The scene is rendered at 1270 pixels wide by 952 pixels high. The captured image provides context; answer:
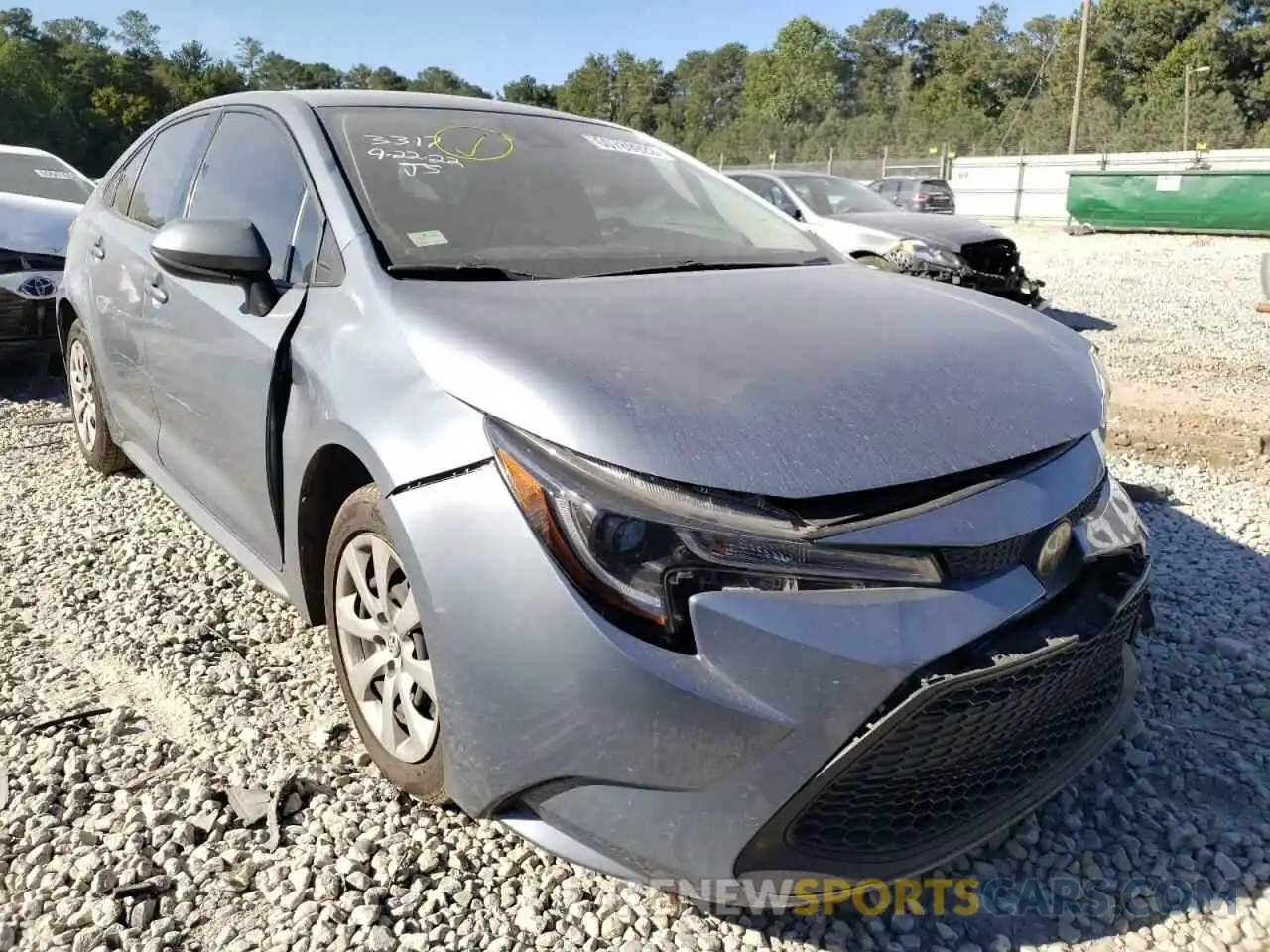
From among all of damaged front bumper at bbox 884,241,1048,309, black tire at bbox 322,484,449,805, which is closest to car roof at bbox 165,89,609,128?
black tire at bbox 322,484,449,805

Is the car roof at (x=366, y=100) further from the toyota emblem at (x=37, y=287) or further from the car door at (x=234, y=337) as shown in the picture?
the toyota emblem at (x=37, y=287)

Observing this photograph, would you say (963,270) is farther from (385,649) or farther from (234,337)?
(385,649)

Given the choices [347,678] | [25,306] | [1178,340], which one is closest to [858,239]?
[1178,340]

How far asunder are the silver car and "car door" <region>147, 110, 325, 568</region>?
3 cm

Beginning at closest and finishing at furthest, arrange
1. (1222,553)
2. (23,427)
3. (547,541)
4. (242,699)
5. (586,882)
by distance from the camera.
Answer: (547,541)
(586,882)
(242,699)
(1222,553)
(23,427)

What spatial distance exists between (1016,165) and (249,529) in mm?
28570

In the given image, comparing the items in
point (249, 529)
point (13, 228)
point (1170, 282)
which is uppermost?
point (13, 228)

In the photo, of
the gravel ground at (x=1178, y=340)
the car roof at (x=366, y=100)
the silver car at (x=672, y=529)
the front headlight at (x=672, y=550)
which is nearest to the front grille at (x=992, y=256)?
the gravel ground at (x=1178, y=340)

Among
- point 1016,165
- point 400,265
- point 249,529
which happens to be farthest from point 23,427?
point 1016,165

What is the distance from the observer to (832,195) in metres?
10.4

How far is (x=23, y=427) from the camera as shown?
5520 mm

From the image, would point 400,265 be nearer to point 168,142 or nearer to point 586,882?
point 586,882

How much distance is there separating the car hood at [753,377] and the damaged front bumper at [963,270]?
21.0ft

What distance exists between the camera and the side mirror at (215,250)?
2395 millimetres
